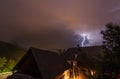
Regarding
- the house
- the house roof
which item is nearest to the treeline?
the house

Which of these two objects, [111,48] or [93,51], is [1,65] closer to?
[93,51]

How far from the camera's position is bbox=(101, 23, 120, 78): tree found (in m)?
18.8

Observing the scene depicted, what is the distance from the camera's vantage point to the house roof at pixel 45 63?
2414cm

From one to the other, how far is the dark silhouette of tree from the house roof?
6833mm

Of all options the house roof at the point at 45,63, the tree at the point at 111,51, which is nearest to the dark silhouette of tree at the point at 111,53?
the tree at the point at 111,51

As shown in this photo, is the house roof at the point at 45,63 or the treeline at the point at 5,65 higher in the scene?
the treeline at the point at 5,65

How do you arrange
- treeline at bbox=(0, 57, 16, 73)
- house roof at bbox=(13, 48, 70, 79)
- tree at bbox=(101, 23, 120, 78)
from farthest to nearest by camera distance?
treeline at bbox=(0, 57, 16, 73)
house roof at bbox=(13, 48, 70, 79)
tree at bbox=(101, 23, 120, 78)

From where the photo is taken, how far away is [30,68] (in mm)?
26125

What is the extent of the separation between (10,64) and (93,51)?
15.1 meters

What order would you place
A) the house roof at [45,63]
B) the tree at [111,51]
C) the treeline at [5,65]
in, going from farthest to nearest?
the treeline at [5,65]
the house roof at [45,63]
the tree at [111,51]

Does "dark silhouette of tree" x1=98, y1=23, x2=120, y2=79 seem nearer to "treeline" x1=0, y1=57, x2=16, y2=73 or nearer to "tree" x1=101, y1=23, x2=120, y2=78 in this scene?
"tree" x1=101, y1=23, x2=120, y2=78

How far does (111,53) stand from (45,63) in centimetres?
795

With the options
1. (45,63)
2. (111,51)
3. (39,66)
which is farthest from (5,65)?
(111,51)

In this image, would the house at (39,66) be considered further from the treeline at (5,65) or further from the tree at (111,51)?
the treeline at (5,65)
